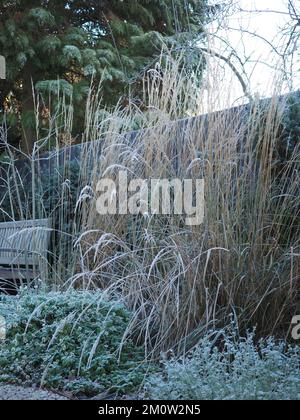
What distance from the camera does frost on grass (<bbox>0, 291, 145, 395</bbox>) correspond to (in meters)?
2.51

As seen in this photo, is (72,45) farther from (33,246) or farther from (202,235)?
(202,235)

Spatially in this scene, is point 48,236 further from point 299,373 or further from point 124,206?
point 299,373

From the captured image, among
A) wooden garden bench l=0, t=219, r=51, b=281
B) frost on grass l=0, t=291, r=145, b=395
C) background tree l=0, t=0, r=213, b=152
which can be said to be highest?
background tree l=0, t=0, r=213, b=152

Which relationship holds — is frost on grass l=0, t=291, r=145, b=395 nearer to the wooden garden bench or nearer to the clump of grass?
the clump of grass

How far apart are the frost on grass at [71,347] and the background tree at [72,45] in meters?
5.38

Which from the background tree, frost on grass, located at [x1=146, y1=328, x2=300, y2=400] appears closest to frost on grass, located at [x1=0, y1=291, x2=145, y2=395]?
frost on grass, located at [x1=146, y1=328, x2=300, y2=400]

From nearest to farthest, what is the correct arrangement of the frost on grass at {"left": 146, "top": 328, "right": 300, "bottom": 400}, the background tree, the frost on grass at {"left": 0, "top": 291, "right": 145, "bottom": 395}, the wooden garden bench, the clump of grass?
the frost on grass at {"left": 146, "top": 328, "right": 300, "bottom": 400}
the frost on grass at {"left": 0, "top": 291, "right": 145, "bottom": 395}
the clump of grass
the wooden garden bench
the background tree

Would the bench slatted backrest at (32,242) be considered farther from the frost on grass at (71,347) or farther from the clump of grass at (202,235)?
the frost on grass at (71,347)

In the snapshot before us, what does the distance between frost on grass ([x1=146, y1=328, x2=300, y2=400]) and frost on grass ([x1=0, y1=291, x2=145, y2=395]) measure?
261mm

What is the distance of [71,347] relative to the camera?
8.78 feet

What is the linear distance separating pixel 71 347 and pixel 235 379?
2.73 ft

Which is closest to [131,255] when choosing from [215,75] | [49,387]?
[49,387]

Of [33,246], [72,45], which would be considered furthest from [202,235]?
[72,45]

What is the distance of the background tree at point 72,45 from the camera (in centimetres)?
848
